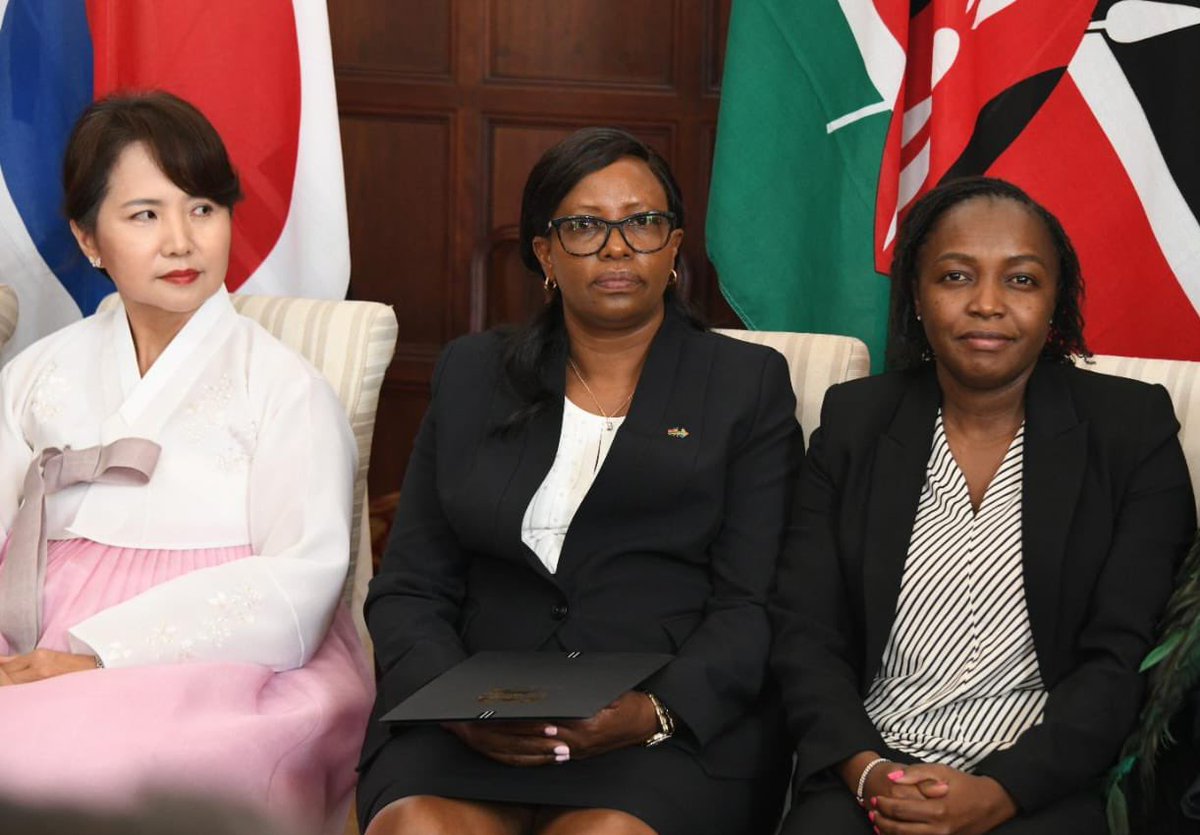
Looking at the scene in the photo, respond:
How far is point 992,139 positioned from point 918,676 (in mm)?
1340

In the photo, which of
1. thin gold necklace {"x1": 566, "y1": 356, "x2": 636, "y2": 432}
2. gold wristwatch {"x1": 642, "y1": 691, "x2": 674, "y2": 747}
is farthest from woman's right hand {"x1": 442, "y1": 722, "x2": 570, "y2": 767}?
thin gold necklace {"x1": 566, "y1": 356, "x2": 636, "y2": 432}

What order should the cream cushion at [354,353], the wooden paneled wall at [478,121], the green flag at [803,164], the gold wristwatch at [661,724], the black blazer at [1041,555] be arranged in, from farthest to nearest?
the wooden paneled wall at [478,121] → the green flag at [803,164] → the cream cushion at [354,353] → the gold wristwatch at [661,724] → the black blazer at [1041,555]

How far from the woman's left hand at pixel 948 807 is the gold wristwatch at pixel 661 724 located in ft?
1.00

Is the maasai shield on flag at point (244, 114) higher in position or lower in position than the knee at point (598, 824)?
higher

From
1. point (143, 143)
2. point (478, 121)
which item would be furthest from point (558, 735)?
point (478, 121)

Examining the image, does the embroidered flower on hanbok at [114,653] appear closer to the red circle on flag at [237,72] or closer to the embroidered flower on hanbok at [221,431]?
the embroidered flower on hanbok at [221,431]

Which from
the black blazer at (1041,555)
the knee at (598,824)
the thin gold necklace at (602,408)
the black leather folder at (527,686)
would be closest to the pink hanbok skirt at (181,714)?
the black leather folder at (527,686)

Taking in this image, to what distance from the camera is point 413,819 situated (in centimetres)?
191

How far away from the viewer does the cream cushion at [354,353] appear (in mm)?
2746

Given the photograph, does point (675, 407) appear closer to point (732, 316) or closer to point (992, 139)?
point (992, 139)

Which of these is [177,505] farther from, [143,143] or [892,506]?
[892,506]

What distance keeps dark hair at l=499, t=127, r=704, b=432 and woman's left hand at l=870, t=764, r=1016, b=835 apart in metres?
0.81

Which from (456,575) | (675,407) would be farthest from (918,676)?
(456,575)

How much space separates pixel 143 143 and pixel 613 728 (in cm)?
128
